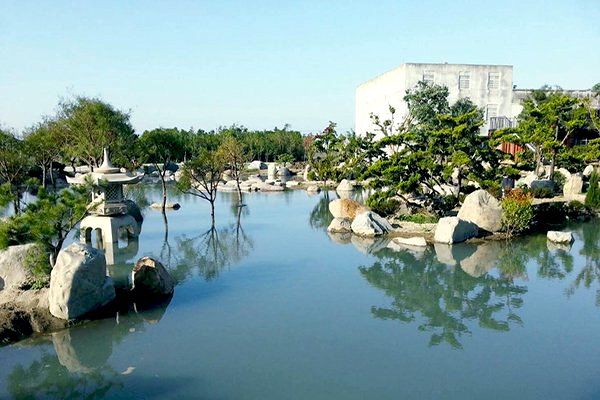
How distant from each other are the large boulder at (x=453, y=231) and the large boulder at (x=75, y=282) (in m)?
9.42

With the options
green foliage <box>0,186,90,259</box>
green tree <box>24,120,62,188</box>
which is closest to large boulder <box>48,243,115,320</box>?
green foliage <box>0,186,90,259</box>

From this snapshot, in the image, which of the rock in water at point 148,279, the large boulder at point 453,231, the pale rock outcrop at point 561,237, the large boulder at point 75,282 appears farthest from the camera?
the pale rock outcrop at point 561,237

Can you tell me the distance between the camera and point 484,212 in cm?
1477

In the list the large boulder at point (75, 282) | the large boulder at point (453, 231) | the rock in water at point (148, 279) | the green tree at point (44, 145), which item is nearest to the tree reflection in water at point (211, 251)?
the rock in water at point (148, 279)

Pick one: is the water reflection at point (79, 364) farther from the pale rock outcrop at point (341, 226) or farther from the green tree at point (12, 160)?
the green tree at point (12, 160)

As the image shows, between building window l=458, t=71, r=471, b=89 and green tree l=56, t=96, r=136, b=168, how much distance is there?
74.1 feet

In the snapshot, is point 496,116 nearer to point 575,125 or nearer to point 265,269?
point 575,125

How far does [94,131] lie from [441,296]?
2048 cm

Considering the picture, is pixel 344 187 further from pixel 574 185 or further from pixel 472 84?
pixel 472 84

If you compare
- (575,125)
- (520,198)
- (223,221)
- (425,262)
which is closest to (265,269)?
(425,262)

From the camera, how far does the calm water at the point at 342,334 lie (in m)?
6.20

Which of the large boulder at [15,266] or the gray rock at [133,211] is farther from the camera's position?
the gray rock at [133,211]

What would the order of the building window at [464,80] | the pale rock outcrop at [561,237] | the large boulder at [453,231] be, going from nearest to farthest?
the large boulder at [453,231], the pale rock outcrop at [561,237], the building window at [464,80]

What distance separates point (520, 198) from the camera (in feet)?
52.3
